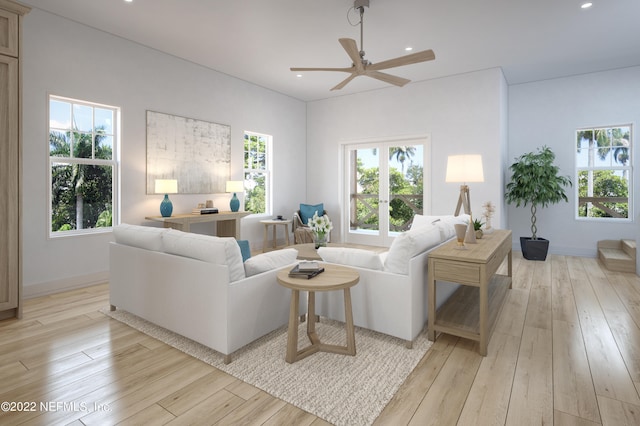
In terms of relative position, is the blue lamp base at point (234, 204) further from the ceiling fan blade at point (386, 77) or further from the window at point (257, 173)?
the ceiling fan blade at point (386, 77)

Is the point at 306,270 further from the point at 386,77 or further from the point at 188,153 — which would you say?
the point at 188,153

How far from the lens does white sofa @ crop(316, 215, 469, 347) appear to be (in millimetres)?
2443

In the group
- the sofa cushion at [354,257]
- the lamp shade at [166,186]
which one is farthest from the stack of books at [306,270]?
the lamp shade at [166,186]

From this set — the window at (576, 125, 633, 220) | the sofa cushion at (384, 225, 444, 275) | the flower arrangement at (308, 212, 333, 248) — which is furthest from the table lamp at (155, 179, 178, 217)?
the window at (576, 125, 633, 220)

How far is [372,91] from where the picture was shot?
660cm

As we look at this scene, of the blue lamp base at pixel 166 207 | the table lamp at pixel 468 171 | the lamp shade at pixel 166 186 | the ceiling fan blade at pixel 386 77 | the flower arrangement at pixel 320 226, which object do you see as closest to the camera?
the table lamp at pixel 468 171

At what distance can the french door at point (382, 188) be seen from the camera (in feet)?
20.7

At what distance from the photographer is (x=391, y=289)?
8.15ft

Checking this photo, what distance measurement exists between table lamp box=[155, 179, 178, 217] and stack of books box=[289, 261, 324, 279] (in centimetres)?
291

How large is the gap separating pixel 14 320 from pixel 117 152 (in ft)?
7.38

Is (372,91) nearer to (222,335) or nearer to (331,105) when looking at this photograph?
(331,105)

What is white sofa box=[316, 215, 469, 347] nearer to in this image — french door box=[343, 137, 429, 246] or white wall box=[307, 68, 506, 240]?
white wall box=[307, 68, 506, 240]

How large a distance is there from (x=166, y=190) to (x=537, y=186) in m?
5.65

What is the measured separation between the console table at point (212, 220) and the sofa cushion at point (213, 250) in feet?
7.23
